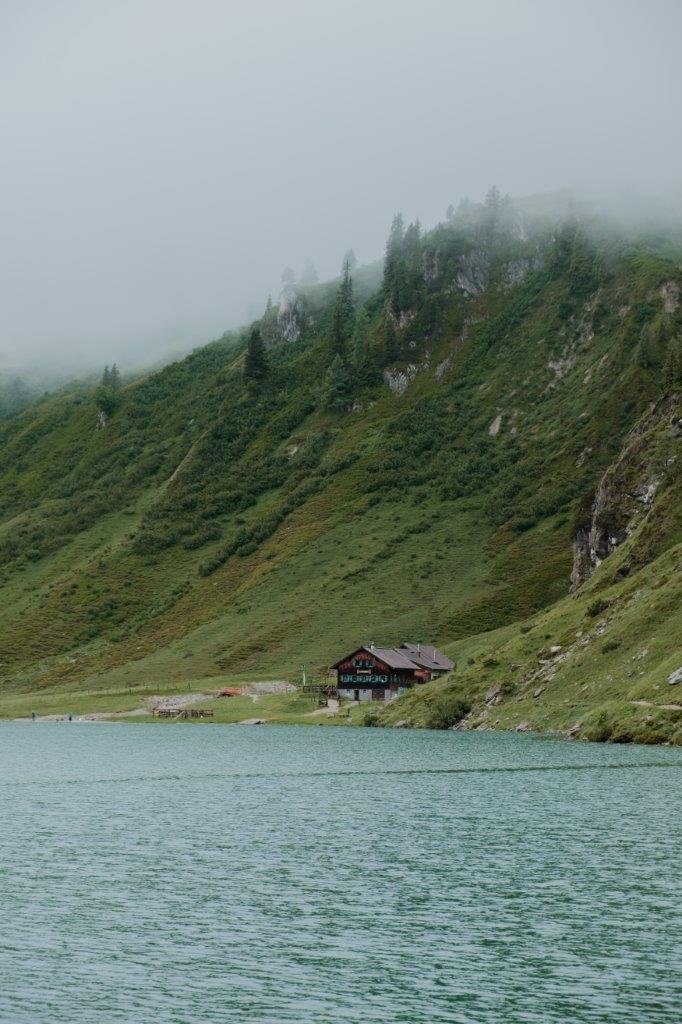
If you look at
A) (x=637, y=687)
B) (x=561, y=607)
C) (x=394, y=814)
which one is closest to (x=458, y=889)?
(x=394, y=814)

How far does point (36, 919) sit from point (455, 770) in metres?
54.6

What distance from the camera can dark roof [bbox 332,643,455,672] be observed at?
188875mm

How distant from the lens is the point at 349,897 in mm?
42688

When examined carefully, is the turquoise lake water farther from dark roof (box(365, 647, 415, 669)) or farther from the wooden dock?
dark roof (box(365, 647, 415, 669))

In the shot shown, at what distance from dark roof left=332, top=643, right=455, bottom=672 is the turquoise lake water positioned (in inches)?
3980

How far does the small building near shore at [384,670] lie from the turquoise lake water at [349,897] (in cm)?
10154

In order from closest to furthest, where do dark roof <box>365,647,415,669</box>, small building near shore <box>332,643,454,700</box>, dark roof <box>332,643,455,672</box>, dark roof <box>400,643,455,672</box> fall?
dark roof <box>365,647,415,669</box> → dark roof <box>332,643,455,672</box> → small building near shore <box>332,643,454,700</box> → dark roof <box>400,643,455,672</box>

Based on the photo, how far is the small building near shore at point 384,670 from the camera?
189125 millimetres

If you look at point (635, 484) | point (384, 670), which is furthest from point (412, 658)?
point (635, 484)

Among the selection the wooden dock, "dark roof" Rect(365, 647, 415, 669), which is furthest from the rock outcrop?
the wooden dock

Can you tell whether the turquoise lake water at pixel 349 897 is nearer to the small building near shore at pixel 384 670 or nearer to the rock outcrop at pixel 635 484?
the small building near shore at pixel 384 670

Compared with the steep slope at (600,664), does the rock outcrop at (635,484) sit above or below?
above

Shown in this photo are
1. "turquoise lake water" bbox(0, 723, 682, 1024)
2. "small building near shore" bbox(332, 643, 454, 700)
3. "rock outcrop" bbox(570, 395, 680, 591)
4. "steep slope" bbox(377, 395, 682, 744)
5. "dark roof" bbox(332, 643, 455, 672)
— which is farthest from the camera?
"small building near shore" bbox(332, 643, 454, 700)

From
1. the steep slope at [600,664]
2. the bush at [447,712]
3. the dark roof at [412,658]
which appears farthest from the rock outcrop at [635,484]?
the bush at [447,712]
